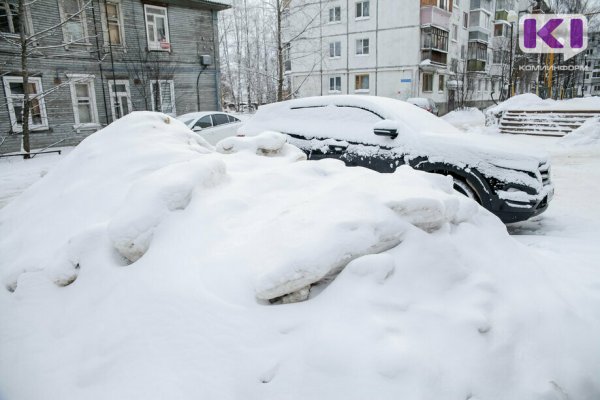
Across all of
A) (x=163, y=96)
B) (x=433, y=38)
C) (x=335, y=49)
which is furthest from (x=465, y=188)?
(x=335, y=49)

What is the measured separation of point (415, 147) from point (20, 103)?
591 inches

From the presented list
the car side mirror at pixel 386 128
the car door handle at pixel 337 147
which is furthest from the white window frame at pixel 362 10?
the car side mirror at pixel 386 128

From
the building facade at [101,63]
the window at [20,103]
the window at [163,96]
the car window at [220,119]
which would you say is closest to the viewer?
the car window at [220,119]

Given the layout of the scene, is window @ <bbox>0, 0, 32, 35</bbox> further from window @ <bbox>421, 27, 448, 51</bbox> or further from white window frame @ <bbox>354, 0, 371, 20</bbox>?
window @ <bbox>421, 27, 448, 51</bbox>

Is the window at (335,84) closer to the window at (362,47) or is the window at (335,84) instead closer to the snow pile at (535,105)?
the window at (362,47)

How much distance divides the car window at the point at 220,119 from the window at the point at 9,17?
27.6 feet

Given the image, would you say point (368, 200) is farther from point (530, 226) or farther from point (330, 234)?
point (530, 226)

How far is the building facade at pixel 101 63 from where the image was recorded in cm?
1443

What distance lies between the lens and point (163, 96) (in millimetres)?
18891

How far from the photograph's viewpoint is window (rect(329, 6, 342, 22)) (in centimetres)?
3272

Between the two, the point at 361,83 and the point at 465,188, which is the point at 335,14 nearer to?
the point at 361,83

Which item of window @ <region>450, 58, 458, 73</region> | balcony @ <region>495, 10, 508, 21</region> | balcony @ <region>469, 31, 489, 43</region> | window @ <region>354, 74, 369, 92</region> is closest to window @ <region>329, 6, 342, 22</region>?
window @ <region>354, 74, 369, 92</region>

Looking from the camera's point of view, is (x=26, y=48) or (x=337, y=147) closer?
(x=337, y=147)

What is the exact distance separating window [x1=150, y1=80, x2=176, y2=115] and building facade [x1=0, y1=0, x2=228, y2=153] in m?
0.04
